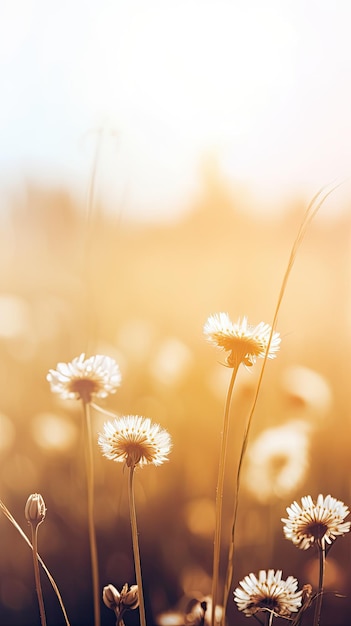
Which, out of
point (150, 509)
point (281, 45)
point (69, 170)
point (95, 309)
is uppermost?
point (281, 45)

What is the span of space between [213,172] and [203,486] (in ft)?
1.32

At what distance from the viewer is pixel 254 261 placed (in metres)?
0.84

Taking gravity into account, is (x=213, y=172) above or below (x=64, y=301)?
above

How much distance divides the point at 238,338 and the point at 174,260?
223 mm

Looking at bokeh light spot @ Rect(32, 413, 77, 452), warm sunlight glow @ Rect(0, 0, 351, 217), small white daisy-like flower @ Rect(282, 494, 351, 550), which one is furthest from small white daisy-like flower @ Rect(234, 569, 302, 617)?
warm sunlight glow @ Rect(0, 0, 351, 217)

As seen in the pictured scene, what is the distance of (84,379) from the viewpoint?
69 centimetres

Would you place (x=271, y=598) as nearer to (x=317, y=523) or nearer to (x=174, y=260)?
(x=317, y=523)

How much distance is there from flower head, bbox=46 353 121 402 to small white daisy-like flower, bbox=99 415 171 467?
0.15ft

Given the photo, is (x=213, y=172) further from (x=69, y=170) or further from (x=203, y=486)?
(x=203, y=486)

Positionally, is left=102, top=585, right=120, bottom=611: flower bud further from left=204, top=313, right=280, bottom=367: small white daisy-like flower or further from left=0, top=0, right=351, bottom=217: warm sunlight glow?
left=0, top=0, right=351, bottom=217: warm sunlight glow

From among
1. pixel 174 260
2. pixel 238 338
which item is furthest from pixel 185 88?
pixel 238 338

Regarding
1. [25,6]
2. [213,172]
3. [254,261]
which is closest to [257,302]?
[254,261]

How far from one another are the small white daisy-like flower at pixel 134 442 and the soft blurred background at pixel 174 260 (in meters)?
0.19

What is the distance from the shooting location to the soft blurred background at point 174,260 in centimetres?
83
